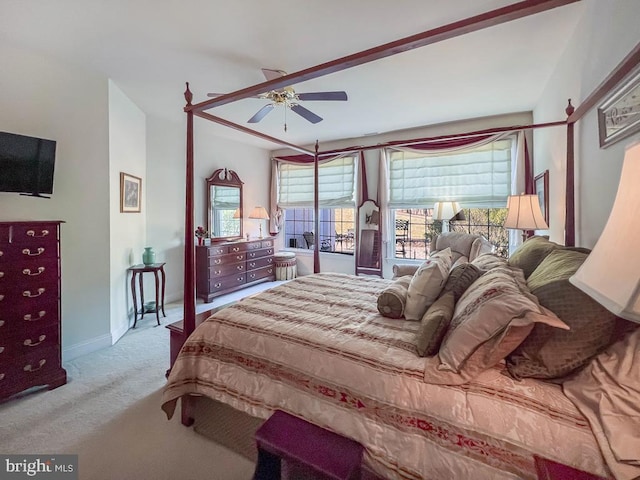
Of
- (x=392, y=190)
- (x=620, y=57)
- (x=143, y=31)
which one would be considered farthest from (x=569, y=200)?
(x=143, y=31)

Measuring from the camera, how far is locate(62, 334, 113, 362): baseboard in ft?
9.25

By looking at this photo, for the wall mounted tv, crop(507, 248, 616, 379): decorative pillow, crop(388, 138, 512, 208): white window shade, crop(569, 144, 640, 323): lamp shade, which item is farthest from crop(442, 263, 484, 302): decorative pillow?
the wall mounted tv

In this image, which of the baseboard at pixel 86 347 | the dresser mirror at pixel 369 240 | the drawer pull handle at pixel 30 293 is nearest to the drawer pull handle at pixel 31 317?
the drawer pull handle at pixel 30 293

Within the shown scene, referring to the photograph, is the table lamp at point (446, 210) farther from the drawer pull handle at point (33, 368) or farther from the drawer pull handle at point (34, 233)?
the drawer pull handle at point (33, 368)

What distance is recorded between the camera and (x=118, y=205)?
340 cm

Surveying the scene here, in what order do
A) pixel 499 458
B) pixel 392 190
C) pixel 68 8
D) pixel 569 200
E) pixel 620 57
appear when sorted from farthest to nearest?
1. pixel 392 190
2. pixel 569 200
3. pixel 68 8
4. pixel 620 57
5. pixel 499 458

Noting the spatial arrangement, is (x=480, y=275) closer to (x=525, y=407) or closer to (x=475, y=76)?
(x=525, y=407)

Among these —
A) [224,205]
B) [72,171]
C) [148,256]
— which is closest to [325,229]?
[224,205]

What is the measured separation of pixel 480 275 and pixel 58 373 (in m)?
3.23

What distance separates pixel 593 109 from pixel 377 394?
2.15 metres

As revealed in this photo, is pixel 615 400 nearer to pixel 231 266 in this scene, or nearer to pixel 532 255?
pixel 532 255

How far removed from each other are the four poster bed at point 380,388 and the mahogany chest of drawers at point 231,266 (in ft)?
8.92

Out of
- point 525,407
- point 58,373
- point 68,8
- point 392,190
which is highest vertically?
point 68,8

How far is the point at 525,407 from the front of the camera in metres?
1.03
